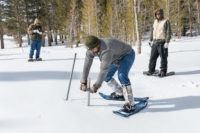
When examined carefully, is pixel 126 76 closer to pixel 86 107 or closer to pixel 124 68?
pixel 124 68

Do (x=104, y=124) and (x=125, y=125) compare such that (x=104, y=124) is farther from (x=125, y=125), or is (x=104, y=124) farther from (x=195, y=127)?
(x=195, y=127)

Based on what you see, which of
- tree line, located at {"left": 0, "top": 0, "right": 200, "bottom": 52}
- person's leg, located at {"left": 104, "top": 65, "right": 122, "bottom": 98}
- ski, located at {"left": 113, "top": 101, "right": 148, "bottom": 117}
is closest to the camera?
ski, located at {"left": 113, "top": 101, "right": 148, "bottom": 117}

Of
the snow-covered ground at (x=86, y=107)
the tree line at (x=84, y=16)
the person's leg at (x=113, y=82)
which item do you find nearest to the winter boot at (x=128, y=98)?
the snow-covered ground at (x=86, y=107)

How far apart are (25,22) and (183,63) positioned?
33851 mm

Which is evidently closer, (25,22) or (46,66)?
(46,66)

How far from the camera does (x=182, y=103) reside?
6.73m

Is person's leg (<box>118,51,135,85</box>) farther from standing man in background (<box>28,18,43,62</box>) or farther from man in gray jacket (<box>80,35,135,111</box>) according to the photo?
standing man in background (<box>28,18,43,62</box>)

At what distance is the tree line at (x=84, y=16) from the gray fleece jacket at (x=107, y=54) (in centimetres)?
2890

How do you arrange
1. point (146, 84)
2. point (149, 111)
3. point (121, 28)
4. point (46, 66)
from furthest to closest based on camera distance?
point (121, 28), point (46, 66), point (146, 84), point (149, 111)

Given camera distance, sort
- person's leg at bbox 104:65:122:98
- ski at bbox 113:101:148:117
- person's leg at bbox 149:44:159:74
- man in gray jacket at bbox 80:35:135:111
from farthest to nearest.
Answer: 1. person's leg at bbox 149:44:159:74
2. person's leg at bbox 104:65:122:98
3. ski at bbox 113:101:148:117
4. man in gray jacket at bbox 80:35:135:111

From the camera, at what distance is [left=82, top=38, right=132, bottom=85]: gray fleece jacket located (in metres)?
5.43

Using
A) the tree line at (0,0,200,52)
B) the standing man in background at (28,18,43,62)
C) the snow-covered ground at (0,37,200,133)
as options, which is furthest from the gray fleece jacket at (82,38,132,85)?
the tree line at (0,0,200,52)

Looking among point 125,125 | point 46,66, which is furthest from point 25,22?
point 125,125

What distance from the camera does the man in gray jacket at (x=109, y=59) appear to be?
5.41m
